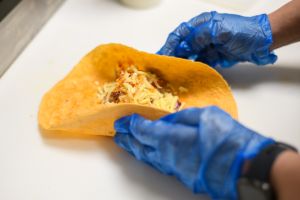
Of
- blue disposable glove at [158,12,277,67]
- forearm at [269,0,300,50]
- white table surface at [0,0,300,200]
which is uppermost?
forearm at [269,0,300,50]

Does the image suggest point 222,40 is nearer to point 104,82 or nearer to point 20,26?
point 104,82

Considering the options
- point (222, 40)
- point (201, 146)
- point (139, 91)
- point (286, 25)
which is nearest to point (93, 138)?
point (139, 91)

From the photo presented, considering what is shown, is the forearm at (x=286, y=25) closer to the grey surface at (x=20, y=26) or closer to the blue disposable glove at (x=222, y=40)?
the blue disposable glove at (x=222, y=40)

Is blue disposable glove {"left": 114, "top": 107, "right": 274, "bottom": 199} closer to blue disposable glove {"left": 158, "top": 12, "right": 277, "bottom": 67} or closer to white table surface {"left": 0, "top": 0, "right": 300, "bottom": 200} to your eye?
white table surface {"left": 0, "top": 0, "right": 300, "bottom": 200}

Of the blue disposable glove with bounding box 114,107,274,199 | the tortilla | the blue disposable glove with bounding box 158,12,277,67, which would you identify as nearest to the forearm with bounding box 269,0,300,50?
the blue disposable glove with bounding box 158,12,277,67

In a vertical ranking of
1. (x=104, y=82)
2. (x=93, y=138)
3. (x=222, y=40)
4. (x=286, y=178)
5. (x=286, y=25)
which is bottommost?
(x=93, y=138)
